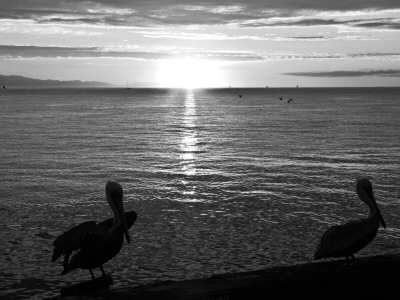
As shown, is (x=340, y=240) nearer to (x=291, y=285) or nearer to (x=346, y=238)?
(x=346, y=238)

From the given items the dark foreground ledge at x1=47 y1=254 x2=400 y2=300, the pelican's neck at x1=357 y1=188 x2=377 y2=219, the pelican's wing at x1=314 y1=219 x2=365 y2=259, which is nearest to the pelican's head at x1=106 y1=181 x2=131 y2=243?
the dark foreground ledge at x1=47 y1=254 x2=400 y2=300

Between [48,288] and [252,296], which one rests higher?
[252,296]

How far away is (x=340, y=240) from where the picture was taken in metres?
8.60

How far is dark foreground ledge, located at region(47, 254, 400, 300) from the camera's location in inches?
248

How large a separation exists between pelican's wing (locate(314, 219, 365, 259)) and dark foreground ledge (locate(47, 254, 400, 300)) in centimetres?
89

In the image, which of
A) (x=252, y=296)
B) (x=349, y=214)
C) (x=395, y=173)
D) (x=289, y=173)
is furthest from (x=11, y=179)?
(x=252, y=296)

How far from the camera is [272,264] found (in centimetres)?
1373

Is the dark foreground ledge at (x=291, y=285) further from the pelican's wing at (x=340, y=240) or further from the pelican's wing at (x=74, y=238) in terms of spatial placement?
the pelican's wing at (x=74, y=238)

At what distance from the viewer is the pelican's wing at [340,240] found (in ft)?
28.1

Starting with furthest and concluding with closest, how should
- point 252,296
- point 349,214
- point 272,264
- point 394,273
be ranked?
point 349,214, point 272,264, point 394,273, point 252,296

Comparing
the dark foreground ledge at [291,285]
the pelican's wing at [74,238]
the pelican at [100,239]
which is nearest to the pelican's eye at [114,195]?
the pelican at [100,239]

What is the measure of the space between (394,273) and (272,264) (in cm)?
657

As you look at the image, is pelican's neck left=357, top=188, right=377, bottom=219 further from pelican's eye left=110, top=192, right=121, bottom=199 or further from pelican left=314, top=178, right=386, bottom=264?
pelican's eye left=110, top=192, right=121, bottom=199

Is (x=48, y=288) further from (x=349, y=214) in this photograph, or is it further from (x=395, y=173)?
(x=395, y=173)
